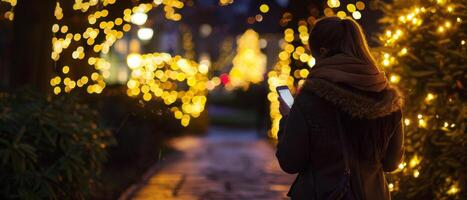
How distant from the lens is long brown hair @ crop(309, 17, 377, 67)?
3832 millimetres

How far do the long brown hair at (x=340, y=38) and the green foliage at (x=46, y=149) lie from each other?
376cm

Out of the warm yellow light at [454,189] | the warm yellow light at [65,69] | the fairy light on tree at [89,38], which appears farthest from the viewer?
the warm yellow light at [65,69]

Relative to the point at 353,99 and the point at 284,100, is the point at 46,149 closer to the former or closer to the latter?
the point at 284,100

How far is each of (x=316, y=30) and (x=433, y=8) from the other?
3.52m

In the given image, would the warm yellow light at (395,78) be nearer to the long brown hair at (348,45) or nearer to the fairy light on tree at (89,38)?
the fairy light on tree at (89,38)

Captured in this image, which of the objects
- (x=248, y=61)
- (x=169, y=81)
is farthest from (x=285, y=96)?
(x=248, y=61)

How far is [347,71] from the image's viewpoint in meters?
3.78

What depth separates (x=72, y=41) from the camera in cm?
894

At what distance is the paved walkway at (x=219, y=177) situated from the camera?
425 inches

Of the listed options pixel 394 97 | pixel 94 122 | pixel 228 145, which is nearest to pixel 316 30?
pixel 394 97

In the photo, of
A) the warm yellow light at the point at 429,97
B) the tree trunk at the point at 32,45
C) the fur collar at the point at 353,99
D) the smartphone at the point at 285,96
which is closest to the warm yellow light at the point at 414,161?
the warm yellow light at the point at 429,97

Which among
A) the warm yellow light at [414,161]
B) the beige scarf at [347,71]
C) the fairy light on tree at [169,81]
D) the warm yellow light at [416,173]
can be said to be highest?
the beige scarf at [347,71]

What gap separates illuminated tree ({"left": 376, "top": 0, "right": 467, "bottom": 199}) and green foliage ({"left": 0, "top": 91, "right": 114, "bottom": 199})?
9.08ft

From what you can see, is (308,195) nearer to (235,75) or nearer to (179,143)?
(179,143)
